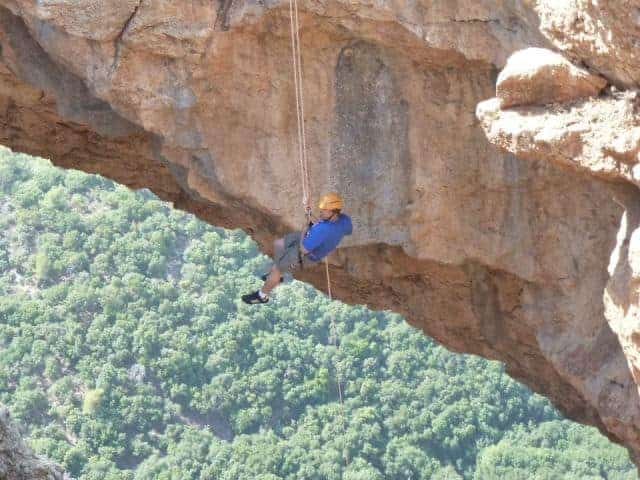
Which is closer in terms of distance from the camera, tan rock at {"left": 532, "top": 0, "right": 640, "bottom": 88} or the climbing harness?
tan rock at {"left": 532, "top": 0, "right": 640, "bottom": 88}

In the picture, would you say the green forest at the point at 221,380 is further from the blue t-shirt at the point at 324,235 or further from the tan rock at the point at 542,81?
the tan rock at the point at 542,81

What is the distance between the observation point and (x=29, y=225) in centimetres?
3450

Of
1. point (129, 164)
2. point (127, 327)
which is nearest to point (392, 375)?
point (127, 327)

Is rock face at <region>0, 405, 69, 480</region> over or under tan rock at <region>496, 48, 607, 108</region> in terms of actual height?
under

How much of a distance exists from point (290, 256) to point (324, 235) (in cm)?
46

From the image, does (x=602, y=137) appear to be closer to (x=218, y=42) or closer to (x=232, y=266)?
(x=218, y=42)

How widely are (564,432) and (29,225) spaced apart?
17.8 metres

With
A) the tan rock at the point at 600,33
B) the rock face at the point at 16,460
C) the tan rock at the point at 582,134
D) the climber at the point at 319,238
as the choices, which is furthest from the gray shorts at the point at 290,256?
the tan rock at the point at 600,33

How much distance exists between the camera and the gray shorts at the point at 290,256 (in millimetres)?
7895

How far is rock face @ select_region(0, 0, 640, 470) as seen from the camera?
8.07 m

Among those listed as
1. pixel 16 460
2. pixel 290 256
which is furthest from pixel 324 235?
pixel 16 460

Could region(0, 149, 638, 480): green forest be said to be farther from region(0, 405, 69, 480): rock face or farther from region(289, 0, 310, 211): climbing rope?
region(0, 405, 69, 480): rock face

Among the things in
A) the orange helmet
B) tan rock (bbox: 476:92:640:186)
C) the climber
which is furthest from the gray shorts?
tan rock (bbox: 476:92:640:186)

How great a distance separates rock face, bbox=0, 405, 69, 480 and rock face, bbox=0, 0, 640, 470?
2738 mm
